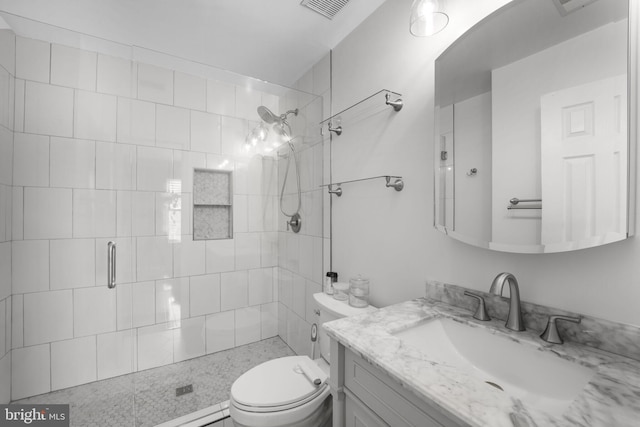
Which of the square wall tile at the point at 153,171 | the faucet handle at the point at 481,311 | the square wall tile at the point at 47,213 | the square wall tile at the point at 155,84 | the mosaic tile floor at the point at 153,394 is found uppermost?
the square wall tile at the point at 155,84

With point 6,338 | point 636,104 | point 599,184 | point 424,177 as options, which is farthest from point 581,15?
point 6,338

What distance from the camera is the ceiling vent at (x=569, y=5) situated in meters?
0.74

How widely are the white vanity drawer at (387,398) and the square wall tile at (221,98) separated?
1797 millimetres

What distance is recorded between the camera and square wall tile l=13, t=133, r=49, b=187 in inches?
59.2

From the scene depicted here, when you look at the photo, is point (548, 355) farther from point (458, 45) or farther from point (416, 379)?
point (458, 45)

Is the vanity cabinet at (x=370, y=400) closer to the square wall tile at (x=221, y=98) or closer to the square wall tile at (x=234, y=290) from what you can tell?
the square wall tile at (x=234, y=290)

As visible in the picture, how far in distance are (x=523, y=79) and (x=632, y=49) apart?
0.76ft

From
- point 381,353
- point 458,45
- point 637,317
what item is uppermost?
point 458,45

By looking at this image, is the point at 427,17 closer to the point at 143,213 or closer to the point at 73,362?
the point at 143,213

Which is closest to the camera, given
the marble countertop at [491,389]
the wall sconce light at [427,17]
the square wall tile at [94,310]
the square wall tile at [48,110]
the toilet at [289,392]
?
the marble countertop at [491,389]

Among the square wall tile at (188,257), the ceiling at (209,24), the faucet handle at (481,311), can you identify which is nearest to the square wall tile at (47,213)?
Result: the square wall tile at (188,257)

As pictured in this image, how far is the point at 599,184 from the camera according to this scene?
0.71m

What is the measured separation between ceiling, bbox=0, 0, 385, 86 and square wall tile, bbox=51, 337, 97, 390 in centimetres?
193

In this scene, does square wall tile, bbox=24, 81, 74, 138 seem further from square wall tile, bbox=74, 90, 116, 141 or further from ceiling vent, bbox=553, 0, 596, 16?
ceiling vent, bbox=553, 0, 596, 16
